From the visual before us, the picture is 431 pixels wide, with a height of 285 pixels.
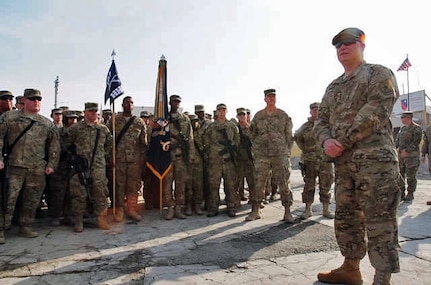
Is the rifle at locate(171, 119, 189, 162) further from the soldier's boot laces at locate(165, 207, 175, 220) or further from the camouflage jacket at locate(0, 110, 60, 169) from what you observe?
the camouflage jacket at locate(0, 110, 60, 169)

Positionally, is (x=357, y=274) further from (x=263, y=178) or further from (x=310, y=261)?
(x=263, y=178)

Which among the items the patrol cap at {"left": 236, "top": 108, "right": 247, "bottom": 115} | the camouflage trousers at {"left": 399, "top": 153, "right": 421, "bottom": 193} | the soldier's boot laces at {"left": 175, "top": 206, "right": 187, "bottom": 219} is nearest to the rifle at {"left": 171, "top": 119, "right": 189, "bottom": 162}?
→ the soldier's boot laces at {"left": 175, "top": 206, "right": 187, "bottom": 219}

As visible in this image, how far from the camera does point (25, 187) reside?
5.43 meters

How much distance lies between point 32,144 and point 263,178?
385 centimetres

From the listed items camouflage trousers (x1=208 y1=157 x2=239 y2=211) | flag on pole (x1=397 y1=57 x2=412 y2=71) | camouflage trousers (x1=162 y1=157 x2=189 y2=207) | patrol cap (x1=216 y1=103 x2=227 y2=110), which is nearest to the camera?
camouflage trousers (x1=162 y1=157 x2=189 y2=207)

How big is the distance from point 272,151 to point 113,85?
3.26 meters

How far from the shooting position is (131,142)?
6566mm

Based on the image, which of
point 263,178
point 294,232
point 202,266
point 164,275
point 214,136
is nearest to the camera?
point 164,275

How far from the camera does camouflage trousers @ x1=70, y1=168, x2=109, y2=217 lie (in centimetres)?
582

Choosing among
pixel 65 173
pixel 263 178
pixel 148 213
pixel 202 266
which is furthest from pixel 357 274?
pixel 65 173

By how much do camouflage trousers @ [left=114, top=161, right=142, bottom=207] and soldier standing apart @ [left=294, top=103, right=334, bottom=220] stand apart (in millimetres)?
3080

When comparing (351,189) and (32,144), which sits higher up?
(32,144)

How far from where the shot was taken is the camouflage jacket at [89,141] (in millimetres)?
5965

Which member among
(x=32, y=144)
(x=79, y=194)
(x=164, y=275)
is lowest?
(x=164, y=275)
